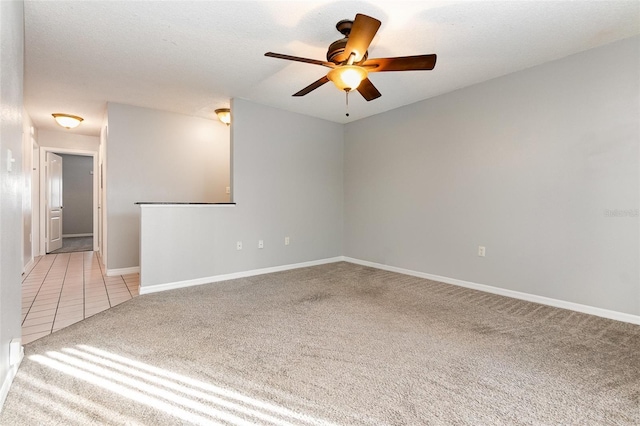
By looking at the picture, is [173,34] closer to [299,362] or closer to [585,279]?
[299,362]

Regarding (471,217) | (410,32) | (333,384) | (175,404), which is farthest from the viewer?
(471,217)

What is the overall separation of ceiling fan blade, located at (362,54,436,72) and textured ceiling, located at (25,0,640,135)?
13.7 inches

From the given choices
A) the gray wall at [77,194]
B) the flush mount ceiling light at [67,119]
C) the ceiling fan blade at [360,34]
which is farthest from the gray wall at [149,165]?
the gray wall at [77,194]

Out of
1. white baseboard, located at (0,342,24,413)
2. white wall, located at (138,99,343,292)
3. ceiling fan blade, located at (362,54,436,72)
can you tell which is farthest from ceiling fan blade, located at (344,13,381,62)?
white baseboard, located at (0,342,24,413)

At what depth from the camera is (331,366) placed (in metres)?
1.86

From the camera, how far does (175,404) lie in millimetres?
Result: 1493

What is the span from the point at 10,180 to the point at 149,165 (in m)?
2.99

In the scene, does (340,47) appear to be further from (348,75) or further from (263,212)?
(263,212)

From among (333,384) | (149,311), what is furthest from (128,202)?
(333,384)

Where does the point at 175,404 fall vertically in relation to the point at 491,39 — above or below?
below

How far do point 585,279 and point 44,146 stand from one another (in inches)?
317

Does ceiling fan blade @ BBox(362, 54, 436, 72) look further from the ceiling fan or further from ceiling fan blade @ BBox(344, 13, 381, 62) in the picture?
ceiling fan blade @ BBox(344, 13, 381, 62)

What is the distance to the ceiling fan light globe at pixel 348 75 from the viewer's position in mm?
2248

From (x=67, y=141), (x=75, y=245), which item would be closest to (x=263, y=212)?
(x=67, y=141)
